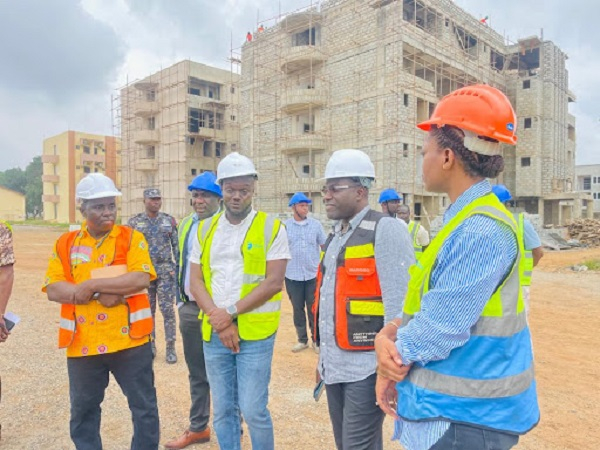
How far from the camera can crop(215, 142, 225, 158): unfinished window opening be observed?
37.4 meters

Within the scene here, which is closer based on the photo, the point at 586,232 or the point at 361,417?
the point at 361,417

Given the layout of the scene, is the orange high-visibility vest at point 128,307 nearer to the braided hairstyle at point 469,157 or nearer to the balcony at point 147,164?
the braided hairstyle at point 469,157

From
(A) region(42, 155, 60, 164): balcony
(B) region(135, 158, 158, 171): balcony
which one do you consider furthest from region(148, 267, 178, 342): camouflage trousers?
(A) region(42, 155, 60, 164): balcony

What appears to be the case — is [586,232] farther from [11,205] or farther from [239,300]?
[11,205]

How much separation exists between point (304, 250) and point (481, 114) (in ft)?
15.2

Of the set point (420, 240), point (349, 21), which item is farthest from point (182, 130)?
point (420, 240)

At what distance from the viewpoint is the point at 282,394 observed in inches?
171

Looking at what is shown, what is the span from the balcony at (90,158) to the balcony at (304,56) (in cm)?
3311

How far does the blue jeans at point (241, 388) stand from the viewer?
2514 mm

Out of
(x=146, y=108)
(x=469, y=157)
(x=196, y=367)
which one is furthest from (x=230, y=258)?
(x=146, y=108)

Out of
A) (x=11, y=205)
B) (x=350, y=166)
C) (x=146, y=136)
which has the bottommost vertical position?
(x=350, y=166)

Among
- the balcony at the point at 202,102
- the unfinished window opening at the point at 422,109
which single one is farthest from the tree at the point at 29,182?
the unfinished window opening at the point at 422,109

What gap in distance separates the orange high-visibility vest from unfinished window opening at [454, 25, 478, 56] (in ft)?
95.4

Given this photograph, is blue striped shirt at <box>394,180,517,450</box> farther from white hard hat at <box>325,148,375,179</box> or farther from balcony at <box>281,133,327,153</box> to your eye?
balcony at <box>281,133,327,153</box>
